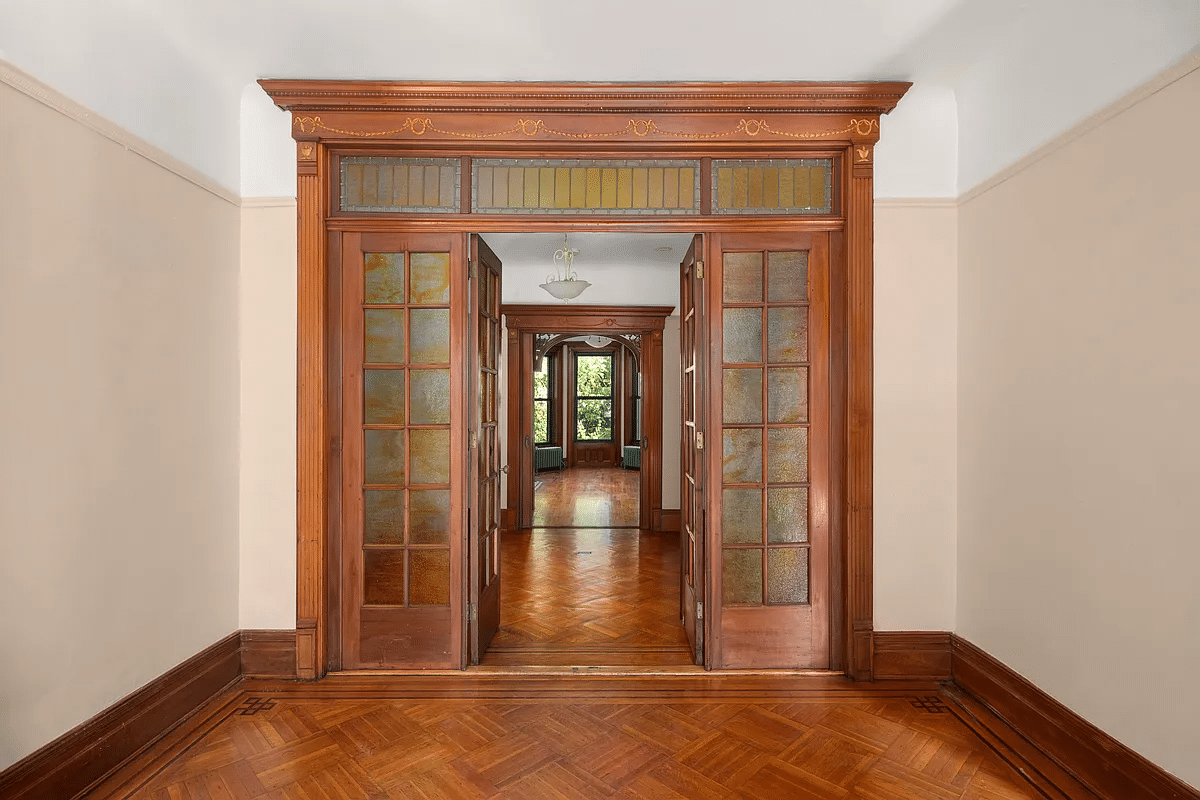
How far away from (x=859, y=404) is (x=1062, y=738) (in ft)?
5.32

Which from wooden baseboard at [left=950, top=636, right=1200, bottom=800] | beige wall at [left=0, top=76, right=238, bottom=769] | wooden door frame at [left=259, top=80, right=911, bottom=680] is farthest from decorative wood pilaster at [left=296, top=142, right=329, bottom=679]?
wooden baseboard at [left=950, top=636, right=1200, bottom=800]

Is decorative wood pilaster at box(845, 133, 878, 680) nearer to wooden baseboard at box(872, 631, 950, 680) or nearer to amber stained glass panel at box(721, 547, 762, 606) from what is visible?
wooden baseboard at box(872, 631, 950, 680)

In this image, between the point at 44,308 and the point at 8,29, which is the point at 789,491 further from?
the point at 8,29

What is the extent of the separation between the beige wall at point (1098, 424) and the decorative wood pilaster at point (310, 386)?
11.0 ft

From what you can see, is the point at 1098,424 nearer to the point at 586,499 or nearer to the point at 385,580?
the point at 385,580

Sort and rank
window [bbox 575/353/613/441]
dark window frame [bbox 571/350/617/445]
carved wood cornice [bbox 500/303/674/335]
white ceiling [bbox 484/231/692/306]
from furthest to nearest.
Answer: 1. window [bbox 575/353/613/441]
2. dark window frame [bbox 571/350/617/445]
3. carved wood cornice [bbox 500/303/674/335]
4. white ceiling [bbox 484/231/692/306]

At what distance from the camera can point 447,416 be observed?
3400mm

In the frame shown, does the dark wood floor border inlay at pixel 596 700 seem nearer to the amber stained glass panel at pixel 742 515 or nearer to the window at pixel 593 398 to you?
the amber stained glass panel at pixel 742 515

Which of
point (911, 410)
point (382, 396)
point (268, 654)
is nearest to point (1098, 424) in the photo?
point (911, 410)

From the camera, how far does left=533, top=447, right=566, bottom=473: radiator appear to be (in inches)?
548

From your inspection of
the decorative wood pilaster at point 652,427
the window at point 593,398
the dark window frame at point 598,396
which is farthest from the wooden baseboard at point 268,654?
the window at point 593,398

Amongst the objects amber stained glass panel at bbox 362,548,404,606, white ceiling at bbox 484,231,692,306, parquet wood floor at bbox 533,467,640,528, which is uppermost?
white ceiling at bbox 484,231,692,306

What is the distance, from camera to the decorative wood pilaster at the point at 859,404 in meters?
3.31

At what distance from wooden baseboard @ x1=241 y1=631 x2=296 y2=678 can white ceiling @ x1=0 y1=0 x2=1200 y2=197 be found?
235 cm
